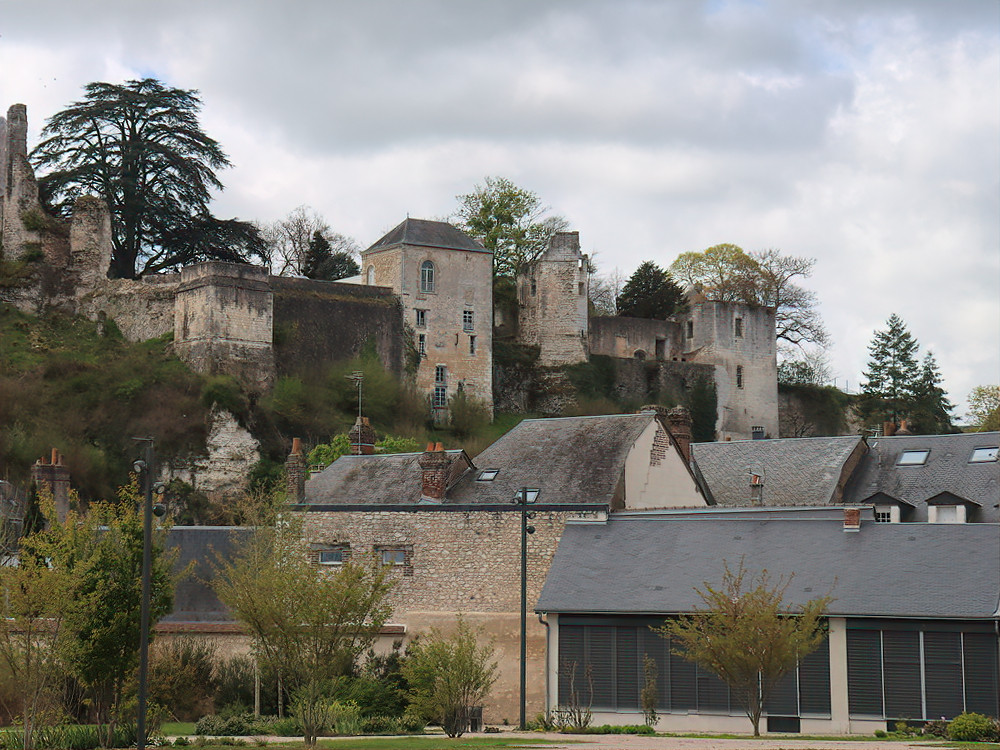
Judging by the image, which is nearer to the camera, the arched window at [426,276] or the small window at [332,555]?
the small window at [332,555]

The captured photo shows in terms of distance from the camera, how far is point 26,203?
183 feet

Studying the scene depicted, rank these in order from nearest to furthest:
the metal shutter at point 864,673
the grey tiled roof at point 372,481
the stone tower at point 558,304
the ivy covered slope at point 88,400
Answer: the metal shutter at point 864,673 → the grey tiled roof at point 372,481 → the ivy covered slope at point 88,400 → the stone tower at point 558,304

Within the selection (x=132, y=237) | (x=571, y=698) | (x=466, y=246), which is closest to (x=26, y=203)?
(x=132, y=237)

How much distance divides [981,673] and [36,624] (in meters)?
14.1

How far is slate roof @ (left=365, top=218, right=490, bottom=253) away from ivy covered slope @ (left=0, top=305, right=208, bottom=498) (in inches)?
422

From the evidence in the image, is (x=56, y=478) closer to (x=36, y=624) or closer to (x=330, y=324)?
(x=36, y=624)

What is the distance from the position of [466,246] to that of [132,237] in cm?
1287

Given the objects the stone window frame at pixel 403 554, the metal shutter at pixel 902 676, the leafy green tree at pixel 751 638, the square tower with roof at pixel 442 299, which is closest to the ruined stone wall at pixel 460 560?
the stone window frame at pixel 403 554

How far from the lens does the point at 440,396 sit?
2315 inches

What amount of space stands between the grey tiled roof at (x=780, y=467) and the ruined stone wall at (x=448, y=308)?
19441mm

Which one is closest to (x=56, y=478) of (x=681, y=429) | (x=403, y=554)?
(x=403, y=554)

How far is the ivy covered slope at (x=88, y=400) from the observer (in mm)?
45750

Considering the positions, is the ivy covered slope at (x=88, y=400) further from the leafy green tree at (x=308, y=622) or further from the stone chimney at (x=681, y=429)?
the leafy green tree at (x=308, y=622)

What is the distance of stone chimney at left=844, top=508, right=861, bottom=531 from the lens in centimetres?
A: 2648
